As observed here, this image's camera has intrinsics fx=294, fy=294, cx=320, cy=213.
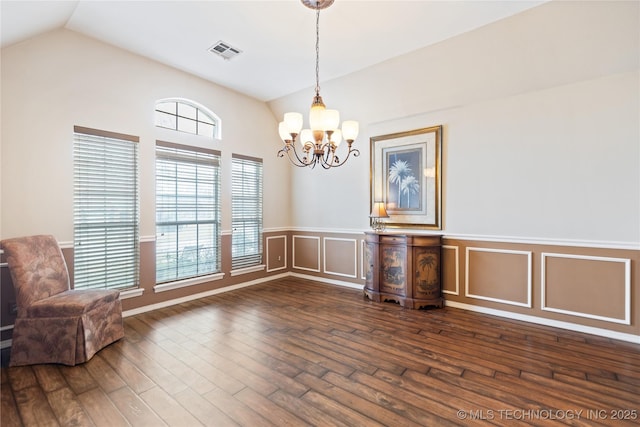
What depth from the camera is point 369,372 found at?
237 centimetres

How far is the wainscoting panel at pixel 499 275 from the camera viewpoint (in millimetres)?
3480

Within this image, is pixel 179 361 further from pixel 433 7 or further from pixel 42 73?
pixel 433 7

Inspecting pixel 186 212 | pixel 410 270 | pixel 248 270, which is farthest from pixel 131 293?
pixel 410 270

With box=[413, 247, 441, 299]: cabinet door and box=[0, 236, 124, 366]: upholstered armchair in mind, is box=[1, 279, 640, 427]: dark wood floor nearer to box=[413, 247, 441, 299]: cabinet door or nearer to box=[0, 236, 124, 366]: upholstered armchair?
box=[0, 236, 124, 366]: upholstered armchair

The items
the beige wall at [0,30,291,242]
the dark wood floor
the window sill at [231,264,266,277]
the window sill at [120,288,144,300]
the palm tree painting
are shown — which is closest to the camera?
the dark wood floor

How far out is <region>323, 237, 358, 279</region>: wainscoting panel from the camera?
4953 millimetres

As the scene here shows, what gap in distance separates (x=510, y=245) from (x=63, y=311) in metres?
4.65

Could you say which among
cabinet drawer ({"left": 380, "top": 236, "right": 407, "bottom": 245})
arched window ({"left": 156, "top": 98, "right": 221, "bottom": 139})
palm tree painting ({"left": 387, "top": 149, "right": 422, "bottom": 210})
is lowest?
cabinet drawer ({"left": 380, "top": 236, "right": 407, "bottom": 245})

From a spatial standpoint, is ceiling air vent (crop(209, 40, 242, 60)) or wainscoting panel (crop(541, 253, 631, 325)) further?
ceiling air vent (crop(209, 40, 242, 60))

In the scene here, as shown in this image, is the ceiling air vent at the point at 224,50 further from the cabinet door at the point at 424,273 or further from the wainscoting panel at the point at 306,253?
the cabinet door at the point at 424,273

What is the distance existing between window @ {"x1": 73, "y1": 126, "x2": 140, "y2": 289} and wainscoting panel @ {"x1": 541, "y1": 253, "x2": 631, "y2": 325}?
16.1ft

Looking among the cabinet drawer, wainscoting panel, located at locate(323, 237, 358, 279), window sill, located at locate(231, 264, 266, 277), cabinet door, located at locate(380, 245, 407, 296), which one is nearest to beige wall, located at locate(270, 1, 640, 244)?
the cabinet drawer

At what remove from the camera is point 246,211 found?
5016mm

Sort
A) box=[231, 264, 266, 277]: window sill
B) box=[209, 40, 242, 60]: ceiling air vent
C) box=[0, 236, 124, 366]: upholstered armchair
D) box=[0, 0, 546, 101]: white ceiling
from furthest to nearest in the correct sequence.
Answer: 1. box=[231, 264, 266, 277]: window sill
2. box=[209, 40, 242, 60]: ceiling air vent
3. box=[0, 0, 546, 101]: white ceiling
4. box=[0, 236, 124, 366]: upholstered armchair
